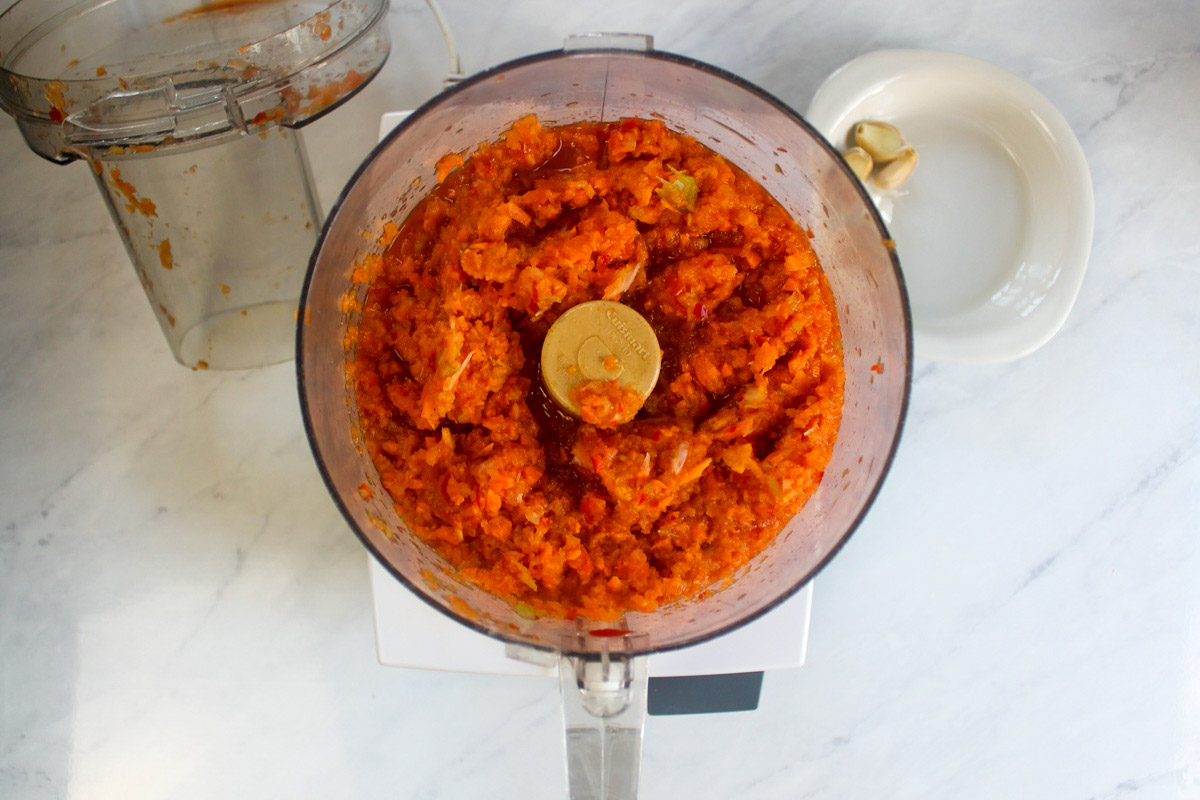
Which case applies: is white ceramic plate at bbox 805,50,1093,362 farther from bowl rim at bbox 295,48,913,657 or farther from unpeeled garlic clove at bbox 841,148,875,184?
bowl rim at bbox 295,48,913,657

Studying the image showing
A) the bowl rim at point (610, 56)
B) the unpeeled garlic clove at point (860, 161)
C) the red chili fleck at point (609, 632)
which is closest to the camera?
the bowl rim at point (610, 56)

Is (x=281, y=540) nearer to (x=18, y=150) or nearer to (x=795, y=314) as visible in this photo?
(x=18, y=150)

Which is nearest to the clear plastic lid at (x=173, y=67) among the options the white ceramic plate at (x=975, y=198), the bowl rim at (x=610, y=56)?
the bowl rim at (x=610, y=56)

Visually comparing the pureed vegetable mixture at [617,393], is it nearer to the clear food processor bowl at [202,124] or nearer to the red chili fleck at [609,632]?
the red chili fleck at [609,632]

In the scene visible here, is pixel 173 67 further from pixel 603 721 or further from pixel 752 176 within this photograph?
pixel 603 721

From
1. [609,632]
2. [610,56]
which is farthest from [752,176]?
[609,632]

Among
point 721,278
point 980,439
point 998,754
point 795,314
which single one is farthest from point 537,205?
point 998,754

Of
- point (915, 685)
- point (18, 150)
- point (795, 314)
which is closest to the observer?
point (795, 314)
